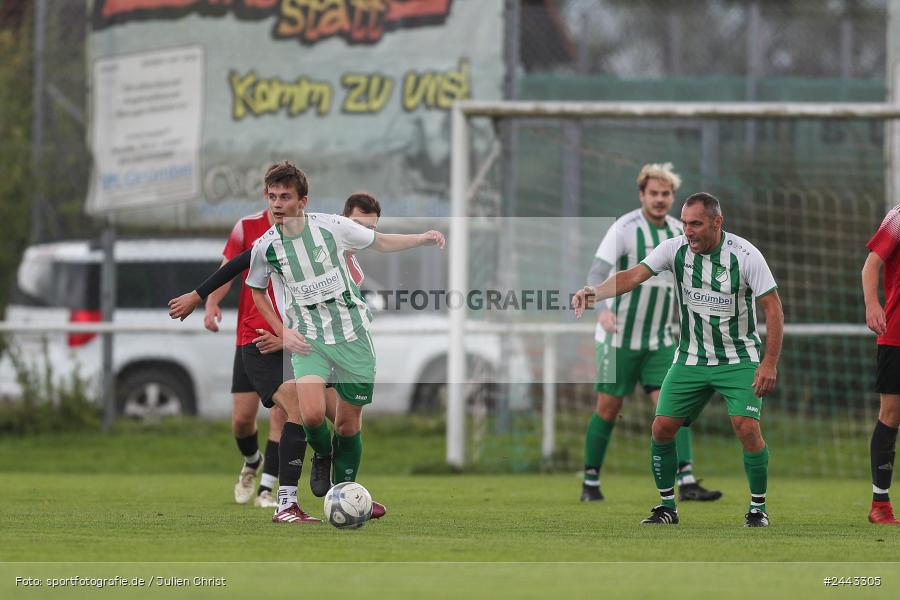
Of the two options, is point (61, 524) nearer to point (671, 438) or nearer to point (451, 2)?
point (671, 438)

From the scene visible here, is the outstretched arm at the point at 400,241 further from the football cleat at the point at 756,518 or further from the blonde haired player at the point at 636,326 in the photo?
the football cleat at the point at 756,518

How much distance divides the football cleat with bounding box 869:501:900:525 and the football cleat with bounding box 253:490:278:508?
344 centimetres

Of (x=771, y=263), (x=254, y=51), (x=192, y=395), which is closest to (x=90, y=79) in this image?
(x=254, y=51)

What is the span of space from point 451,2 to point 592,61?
6.12 meters

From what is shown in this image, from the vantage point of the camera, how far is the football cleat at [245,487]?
928cm

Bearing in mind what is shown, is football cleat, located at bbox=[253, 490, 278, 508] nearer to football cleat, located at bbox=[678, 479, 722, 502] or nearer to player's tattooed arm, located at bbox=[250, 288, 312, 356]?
player's tattooed arm, located at bbox=[250, 288, 312, 356]

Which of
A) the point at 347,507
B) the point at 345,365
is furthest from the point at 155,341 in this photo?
the point at 347,507

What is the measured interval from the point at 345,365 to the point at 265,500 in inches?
61.1

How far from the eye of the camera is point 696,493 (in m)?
9.89

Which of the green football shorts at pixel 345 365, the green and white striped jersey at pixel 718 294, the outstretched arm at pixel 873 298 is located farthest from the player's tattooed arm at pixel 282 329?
the outstretched arm at pixel 873 298

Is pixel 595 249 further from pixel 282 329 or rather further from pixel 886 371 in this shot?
pixel 282 329

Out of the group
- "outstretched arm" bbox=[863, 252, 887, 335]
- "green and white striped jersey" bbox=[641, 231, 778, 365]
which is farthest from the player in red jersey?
"outstretched arm" bbox=[863, 252, 887, 335]

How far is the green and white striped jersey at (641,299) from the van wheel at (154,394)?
603 cm

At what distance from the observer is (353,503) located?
24.1 ft
